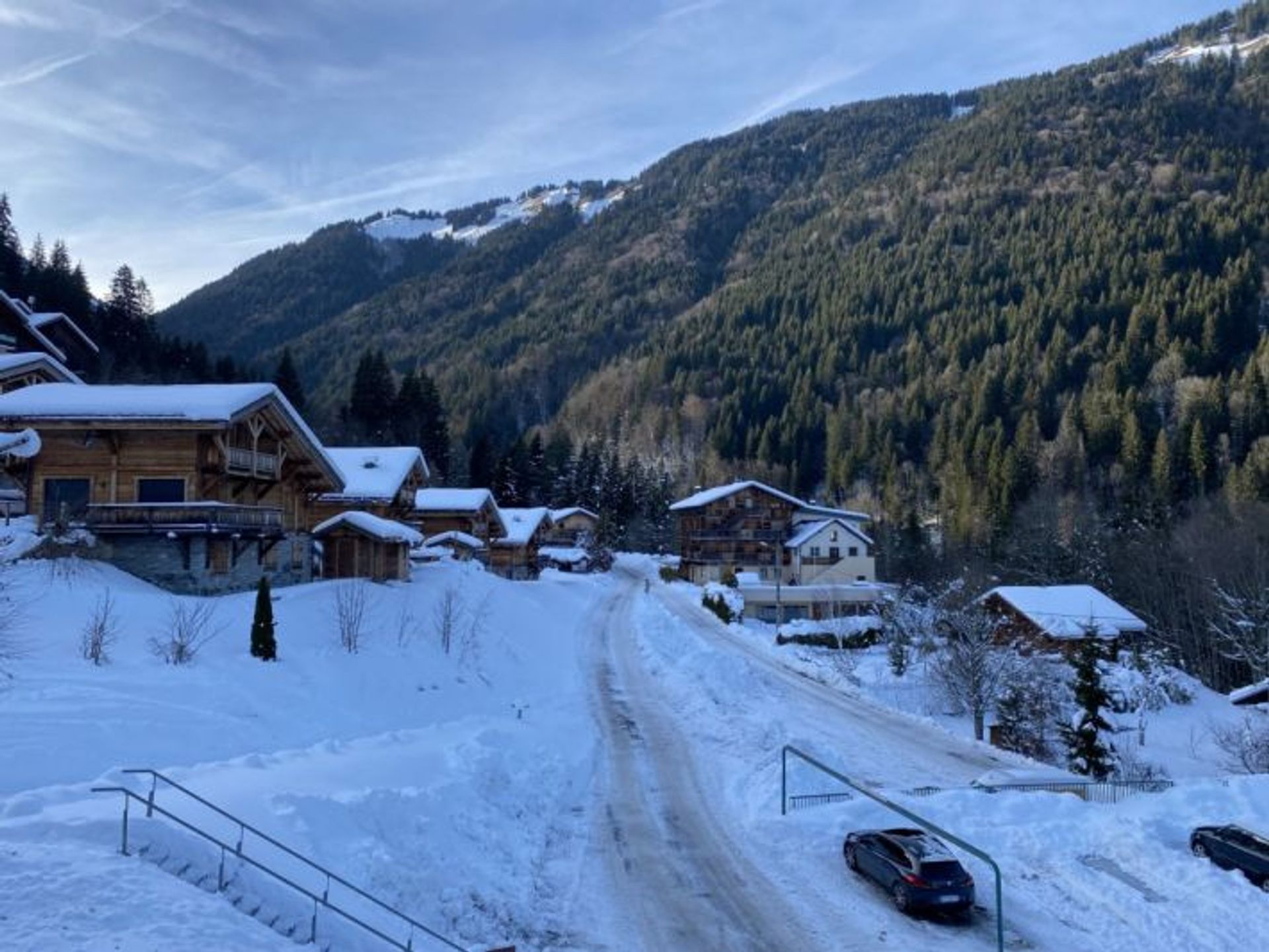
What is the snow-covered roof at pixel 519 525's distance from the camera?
74.7 m

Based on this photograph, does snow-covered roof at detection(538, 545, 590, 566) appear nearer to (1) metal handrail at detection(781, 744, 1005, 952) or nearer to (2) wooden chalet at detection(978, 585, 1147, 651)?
(2) wooden chalet at detection(978, 585, 1147, 651)

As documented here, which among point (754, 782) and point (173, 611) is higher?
point (173, 611)

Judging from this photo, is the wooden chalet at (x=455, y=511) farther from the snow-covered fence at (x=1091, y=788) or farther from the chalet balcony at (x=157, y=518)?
the snow-covered fence at (x=1091, y=788)

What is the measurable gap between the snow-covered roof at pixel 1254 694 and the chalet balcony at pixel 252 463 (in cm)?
4553

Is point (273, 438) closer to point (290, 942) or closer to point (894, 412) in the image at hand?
point (290, 942)

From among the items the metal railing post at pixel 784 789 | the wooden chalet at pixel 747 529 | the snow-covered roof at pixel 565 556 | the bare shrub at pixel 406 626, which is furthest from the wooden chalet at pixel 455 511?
the metal railing post at pixel 784 789

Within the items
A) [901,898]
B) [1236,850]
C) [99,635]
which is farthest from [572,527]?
[901,898]

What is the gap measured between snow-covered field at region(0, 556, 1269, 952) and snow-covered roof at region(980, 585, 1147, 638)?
2714 cm

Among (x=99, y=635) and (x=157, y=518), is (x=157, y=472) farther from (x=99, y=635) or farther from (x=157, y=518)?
(x=99, y=635)

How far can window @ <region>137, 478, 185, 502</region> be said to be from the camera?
99.7 feet

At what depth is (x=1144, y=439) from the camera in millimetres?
104375

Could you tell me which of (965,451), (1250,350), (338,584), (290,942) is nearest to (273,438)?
(338,584)

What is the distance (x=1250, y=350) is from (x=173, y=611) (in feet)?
528

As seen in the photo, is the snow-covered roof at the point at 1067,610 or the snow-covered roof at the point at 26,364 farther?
the snow-covered roof at the point at 1067,610
